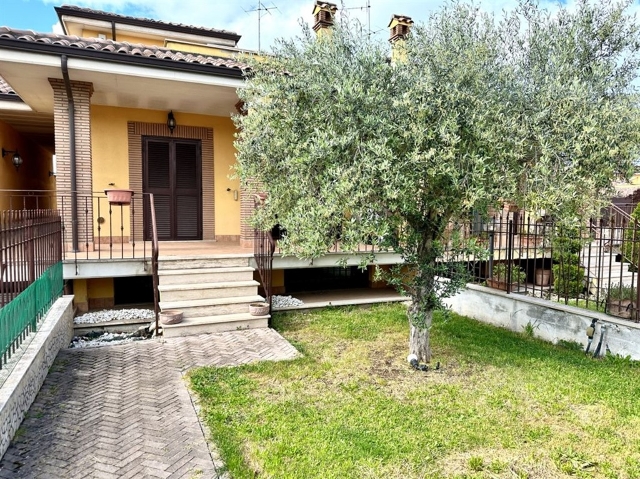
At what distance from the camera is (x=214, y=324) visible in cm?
645

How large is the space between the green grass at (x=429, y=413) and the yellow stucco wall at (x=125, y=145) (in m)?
5.79

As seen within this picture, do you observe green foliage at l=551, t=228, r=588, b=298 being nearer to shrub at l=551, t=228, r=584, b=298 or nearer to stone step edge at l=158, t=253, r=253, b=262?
shrub at l=551, t=228, r=584, b=298

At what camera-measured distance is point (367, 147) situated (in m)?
4.01

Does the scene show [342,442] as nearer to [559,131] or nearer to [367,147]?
[367,147]

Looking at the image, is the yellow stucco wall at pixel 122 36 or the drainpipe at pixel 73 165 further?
the yellow stucco wall at pixel 122 36

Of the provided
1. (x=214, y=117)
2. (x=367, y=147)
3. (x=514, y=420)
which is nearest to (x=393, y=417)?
(x=514, y=420)

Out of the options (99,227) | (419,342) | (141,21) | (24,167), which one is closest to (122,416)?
(419,342)

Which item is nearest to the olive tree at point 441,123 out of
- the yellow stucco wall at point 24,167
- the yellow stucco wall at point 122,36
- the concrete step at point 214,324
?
the concrete step at point 214,324

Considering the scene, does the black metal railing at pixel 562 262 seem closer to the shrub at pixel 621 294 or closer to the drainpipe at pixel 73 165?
the shrub at pixel 621 294

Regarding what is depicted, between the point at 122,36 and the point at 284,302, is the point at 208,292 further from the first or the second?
the point at 122,36

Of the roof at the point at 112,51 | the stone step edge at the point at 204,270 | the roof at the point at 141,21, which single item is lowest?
the stone step edge at the point at 204,270

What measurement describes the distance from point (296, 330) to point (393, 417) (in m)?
3.20

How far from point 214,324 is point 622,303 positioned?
5.65 metres

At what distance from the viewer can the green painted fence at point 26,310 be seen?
3869 mm
